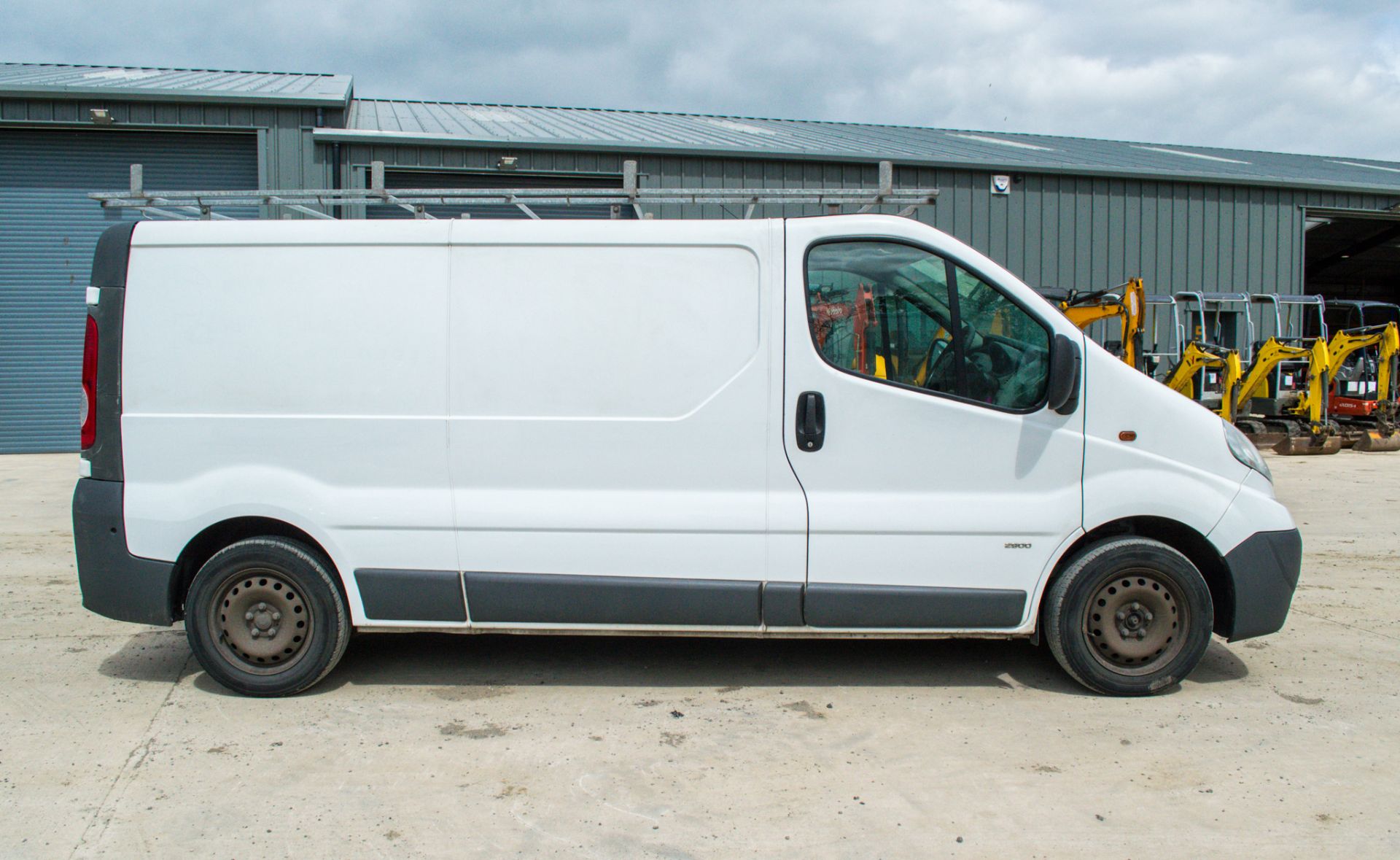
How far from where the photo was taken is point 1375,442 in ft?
53.8

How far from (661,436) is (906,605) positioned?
1282 mm

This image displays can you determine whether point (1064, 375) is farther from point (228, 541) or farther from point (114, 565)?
point (114, 565)

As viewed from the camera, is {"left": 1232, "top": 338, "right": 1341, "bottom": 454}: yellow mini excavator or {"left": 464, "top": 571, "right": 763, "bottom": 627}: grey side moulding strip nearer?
{"left": 464, "top": 571, "right": 763, "bottom": 627}: grey side moulding strip

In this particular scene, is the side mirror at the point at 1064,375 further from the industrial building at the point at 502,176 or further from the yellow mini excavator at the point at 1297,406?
the yellow mini excavator at the point at 1297,406

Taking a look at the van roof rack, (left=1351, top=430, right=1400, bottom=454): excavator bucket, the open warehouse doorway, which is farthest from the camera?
the open warehouse doorway

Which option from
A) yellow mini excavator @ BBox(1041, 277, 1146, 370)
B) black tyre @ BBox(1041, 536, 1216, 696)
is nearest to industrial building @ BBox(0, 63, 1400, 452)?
yellow mini excavator @ BBox(1041, 277, 1146, 370)

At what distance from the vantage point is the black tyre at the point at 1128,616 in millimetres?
4273

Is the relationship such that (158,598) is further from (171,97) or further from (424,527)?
(171,97)

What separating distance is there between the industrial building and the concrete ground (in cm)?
876

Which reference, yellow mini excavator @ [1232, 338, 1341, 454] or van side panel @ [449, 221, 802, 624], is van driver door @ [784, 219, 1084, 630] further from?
yellow mini excavator @ [1232, 338, 1341, 454]

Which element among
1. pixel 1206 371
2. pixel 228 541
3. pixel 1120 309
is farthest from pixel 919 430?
pixel 1206 371

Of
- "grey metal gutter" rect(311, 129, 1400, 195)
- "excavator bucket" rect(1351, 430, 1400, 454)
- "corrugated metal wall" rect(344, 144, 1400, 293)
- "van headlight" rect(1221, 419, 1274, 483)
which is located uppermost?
"grey metal gutter" rect(311, 129, 1400, 195)

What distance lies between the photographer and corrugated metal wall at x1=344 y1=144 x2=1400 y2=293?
51.4 feet

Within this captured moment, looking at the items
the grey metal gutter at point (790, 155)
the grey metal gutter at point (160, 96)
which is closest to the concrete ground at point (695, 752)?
the grey metal gutter at point (790, 155)
